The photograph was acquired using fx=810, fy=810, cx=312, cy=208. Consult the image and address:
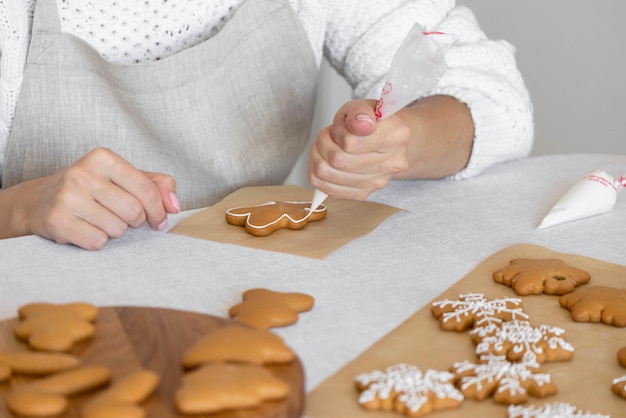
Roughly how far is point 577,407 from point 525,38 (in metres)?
1.69

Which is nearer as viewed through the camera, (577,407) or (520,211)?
(577,407)

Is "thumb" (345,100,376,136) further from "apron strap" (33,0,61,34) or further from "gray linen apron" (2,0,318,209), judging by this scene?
"apron strap" (33,0,61,34)

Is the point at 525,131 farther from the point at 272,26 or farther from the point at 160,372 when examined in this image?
the point at 160,372

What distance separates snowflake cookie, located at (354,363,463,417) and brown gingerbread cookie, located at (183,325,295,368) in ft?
0.20

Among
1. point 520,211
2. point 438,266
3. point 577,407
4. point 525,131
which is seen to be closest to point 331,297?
point 438,266

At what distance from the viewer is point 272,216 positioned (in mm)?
918

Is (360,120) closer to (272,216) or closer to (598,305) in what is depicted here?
(272,216)

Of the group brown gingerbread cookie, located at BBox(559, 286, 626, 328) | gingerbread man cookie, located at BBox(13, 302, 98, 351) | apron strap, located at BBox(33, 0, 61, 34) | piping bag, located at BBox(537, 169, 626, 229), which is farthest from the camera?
apron strap, located at BBox(33, 0, 61, 34)

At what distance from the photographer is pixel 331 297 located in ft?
2.46

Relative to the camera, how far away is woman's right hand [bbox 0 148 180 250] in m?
0.86

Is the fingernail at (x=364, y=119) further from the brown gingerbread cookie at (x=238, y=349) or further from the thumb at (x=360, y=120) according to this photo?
the brown gingerbread cookie at (x=238, y=349)

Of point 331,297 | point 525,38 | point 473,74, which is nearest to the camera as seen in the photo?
point 331,297

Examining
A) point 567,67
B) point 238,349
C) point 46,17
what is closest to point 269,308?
point 238,349

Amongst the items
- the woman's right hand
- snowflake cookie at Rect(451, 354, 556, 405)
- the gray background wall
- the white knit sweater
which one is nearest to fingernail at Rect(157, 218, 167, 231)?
the woman's right hand
